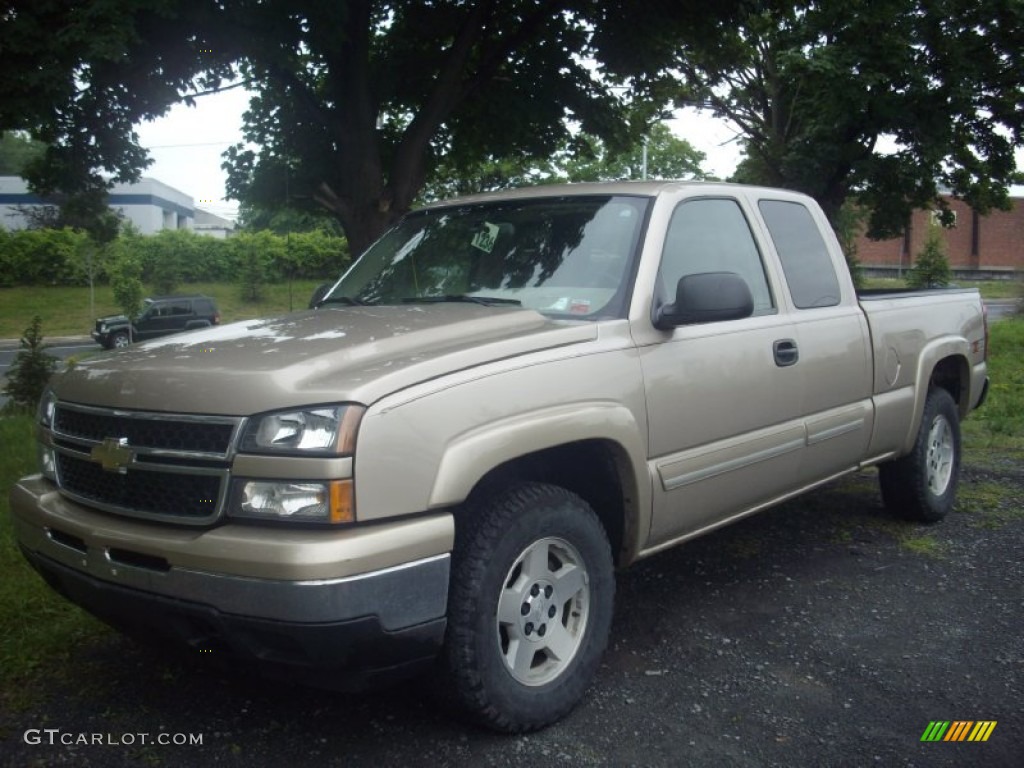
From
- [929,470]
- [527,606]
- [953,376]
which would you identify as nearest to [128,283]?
[953,376]

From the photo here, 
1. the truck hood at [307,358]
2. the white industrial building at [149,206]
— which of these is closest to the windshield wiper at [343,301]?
the truck hood at [307,358]

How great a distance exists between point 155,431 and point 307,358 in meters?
0.51

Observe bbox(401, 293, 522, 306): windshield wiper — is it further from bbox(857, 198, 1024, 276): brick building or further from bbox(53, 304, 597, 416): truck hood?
bbox(857, 198, 1024, 276): brick building

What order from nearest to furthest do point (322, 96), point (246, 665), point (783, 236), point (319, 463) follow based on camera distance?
1. point (319, 463)
2. point (246, 665)
3. point (783, 236)
4. point (322, 96)

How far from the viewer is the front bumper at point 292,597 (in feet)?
8.42

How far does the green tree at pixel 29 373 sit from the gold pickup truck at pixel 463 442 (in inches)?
326

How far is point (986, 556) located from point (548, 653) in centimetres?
311

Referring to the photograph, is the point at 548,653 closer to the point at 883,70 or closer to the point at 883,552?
the point at 883,552

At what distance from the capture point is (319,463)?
2600 millimetres

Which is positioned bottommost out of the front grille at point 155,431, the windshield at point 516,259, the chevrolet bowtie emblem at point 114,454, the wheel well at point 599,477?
the wheel well at point 599,477

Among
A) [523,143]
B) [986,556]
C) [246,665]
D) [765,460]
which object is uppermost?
[523,143]

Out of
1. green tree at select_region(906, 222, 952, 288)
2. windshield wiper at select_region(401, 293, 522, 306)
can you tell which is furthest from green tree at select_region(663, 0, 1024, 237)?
green tree at select_region(906, 222, 952, 288)

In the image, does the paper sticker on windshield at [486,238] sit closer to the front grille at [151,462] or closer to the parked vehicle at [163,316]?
the front grille at [151,462]

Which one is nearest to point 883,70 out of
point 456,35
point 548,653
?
point 456,35
